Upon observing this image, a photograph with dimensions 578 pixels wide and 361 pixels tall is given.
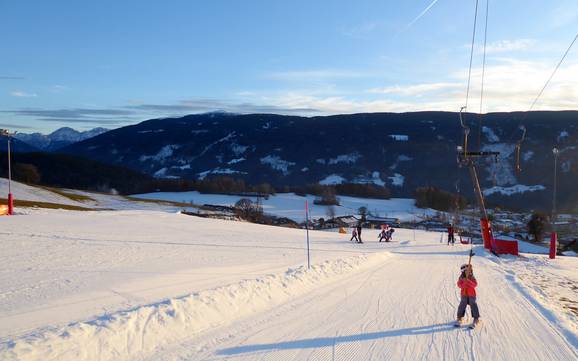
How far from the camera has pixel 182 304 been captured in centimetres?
1039

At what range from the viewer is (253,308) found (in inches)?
456

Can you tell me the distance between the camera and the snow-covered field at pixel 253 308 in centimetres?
847

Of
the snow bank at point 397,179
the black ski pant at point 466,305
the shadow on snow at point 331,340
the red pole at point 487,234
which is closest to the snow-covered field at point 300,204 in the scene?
the snow bank at point 397,179

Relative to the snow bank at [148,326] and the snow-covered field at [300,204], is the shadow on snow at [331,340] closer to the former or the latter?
the snow bank at [148,326]

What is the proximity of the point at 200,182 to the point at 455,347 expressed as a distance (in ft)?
433

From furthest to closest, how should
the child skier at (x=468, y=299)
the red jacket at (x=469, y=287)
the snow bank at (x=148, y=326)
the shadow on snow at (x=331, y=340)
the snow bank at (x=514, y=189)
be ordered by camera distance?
the snow bank at (x=514, y=189)
the red jacket at (x=469, y=287)
the child skier at (x=468, y=299)
the shadow on snow at (x=331, y=340)
the snow bank at (x=148, y=326)

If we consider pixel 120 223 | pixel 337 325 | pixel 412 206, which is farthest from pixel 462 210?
pixel 337 325

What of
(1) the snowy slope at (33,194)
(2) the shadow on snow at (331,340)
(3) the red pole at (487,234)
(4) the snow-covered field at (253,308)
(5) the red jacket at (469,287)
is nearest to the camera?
(4) the snow-covered field at (253,308)

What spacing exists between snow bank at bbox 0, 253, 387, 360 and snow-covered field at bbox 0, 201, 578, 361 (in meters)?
0.03

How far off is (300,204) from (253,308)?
109 meters

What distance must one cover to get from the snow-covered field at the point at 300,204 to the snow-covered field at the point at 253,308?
7777cm

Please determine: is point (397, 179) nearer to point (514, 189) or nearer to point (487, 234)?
point (514, 189)

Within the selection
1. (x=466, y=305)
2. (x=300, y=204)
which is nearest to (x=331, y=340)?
(x=466, y=305)

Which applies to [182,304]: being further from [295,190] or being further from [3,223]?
[295,190]
